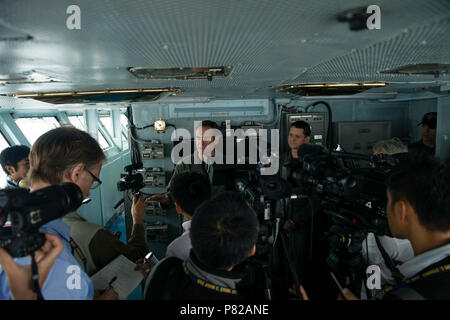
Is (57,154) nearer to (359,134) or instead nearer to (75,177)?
(75,177)

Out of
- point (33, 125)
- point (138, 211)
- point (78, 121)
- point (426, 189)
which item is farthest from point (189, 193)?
point (78, 121)

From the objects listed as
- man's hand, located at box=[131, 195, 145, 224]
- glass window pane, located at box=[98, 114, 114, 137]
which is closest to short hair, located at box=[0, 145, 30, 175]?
man's hand, located at box=[131, 195, 145, 224]

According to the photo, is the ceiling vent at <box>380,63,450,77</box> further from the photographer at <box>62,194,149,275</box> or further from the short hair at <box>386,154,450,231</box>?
the photographer at <box>62,194,149,275</box>

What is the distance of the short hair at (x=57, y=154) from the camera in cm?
117

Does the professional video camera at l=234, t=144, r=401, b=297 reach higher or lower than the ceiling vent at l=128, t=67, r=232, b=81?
lower

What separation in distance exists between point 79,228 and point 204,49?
1.08 meters

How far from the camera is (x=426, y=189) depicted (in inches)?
43.2

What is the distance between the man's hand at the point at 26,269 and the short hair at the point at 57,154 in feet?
1.41

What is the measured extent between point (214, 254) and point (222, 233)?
3.5 inches

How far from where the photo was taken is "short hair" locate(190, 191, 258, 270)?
1.01 meters

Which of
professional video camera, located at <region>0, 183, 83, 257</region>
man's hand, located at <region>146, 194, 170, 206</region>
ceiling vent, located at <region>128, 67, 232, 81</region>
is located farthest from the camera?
man's hand, located at <region>146, 194, 170, 206</region>

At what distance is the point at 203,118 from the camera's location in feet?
12.5
